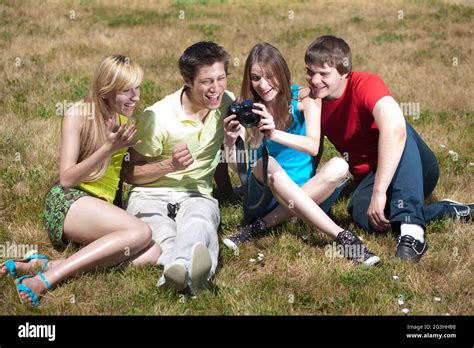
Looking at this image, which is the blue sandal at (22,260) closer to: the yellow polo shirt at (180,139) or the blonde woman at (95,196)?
the blonde woman at (95,196)

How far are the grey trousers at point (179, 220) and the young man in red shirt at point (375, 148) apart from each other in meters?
1.35

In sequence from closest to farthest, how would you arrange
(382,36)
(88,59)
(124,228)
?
(124,228)
(88,59)
(382,36)

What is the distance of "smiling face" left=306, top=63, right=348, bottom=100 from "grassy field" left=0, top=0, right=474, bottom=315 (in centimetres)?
124

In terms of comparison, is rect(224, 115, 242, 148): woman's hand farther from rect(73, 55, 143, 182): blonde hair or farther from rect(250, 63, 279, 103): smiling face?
rect(73, 55, 143, 182): blonde hair

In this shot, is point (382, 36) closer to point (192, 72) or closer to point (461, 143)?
point (461, 143)

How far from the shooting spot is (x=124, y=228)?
4578mm

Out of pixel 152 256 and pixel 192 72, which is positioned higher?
pixel 192 72

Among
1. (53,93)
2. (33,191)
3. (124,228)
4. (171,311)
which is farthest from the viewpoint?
(53,93)

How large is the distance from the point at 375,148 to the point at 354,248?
105cm

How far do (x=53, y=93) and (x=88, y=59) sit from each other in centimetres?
260

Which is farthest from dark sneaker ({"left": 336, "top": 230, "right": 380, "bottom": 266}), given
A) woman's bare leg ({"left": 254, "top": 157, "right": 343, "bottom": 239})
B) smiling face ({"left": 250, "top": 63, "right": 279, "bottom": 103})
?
smiling face ({"left": 250, "top": 63, "right": 279, "bottom": 103})

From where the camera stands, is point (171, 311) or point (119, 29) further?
point (119, 29)

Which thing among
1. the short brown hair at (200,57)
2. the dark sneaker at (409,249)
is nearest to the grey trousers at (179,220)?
the short brown hair at (200,57)
